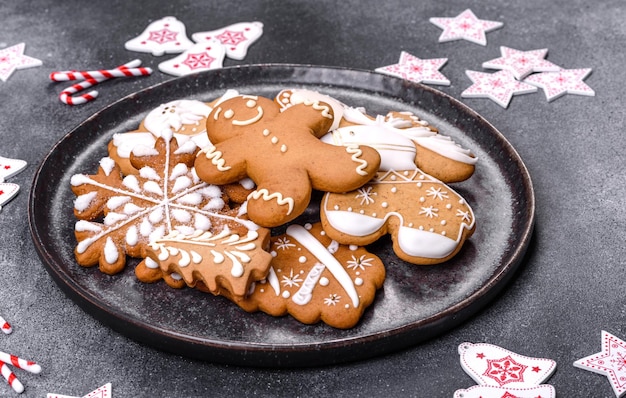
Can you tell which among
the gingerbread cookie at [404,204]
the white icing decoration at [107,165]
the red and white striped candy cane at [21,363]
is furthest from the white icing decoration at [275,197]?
the red and white striped candy cane at [21,363]

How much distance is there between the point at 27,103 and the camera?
228cm

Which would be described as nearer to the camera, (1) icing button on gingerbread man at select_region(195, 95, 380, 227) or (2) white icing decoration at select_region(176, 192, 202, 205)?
(1) icing button on gingerbread man at select_region(195, 95, 380, 227)

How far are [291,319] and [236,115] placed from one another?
493 mm

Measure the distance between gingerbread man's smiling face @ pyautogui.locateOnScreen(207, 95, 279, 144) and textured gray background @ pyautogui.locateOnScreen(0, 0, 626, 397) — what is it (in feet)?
1.68

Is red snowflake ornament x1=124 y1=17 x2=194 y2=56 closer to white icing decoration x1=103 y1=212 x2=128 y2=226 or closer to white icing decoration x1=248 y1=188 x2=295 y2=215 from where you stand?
white icing decoration x1=103 y1=212 x2=128 y2=226

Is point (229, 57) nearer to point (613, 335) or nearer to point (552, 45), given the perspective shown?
point (552, 45)

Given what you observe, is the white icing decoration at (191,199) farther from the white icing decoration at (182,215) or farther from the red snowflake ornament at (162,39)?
the red snowflake ornament at (162,39)

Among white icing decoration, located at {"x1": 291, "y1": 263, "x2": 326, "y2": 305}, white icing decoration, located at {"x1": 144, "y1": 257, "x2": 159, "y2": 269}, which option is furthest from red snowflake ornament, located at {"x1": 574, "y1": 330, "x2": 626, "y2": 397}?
white icing decoration, located at {"x1": 144, "y1": 257, "x2": 159, "y2": 269}

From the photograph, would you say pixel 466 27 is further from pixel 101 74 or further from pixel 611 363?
pixel 611 363

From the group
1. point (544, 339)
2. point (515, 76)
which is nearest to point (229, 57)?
point (515, 76)

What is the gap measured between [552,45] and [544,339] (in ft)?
4.44

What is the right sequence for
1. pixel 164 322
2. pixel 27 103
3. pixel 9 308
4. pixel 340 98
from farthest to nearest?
1. pixel 27 103
2. pixel 340 98
3. pixel 9 308
4. pixel 164 322

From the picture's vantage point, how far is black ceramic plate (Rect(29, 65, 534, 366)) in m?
1.43

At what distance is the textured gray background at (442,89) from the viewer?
1.46 metres
